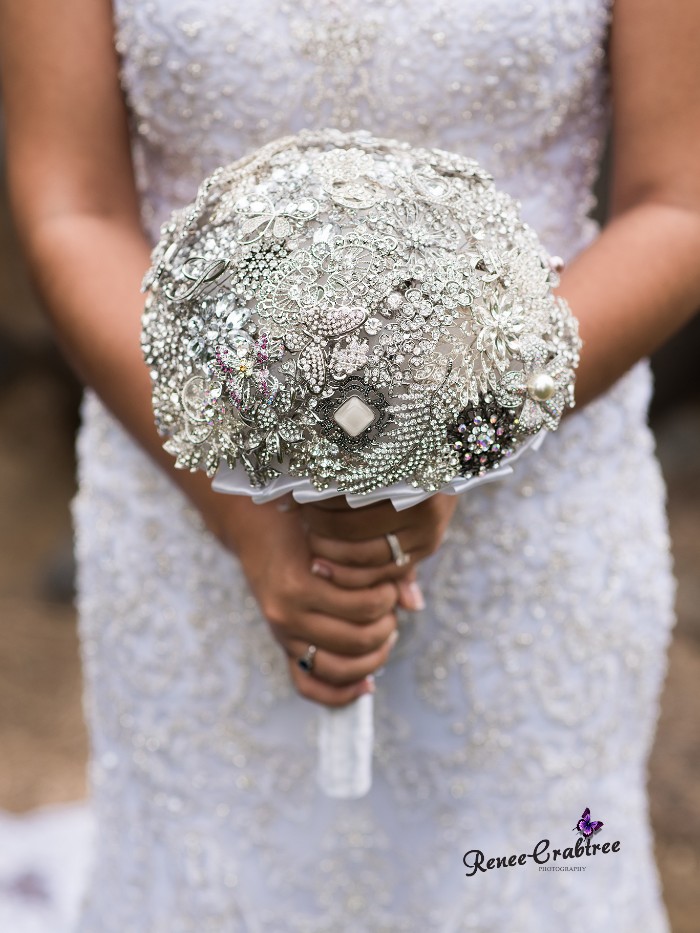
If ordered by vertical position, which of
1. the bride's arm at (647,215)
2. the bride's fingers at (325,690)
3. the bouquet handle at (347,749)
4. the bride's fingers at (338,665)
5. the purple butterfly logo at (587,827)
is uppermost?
the bride's arm at (647,215)

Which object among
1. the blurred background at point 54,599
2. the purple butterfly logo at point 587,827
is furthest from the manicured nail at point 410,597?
the blurred background at point 54,599

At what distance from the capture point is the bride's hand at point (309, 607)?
3.60 ft

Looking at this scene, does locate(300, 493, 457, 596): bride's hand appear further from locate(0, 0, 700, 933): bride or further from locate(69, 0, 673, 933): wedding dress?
locate(69, 0, 673, 933): wedding dress

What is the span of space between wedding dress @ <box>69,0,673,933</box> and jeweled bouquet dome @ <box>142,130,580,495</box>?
44 centimetres

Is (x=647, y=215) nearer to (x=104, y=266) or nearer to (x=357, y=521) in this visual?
(x=357, y=521)

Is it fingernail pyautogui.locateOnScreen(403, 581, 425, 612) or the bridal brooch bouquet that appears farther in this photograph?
fingernail pyautogui.locateOnScreen(403, 581, 425, 612)

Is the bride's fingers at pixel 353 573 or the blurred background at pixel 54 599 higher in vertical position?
the bride's fingers at pixel 353 573

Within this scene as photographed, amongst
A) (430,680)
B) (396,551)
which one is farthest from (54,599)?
(396,551)

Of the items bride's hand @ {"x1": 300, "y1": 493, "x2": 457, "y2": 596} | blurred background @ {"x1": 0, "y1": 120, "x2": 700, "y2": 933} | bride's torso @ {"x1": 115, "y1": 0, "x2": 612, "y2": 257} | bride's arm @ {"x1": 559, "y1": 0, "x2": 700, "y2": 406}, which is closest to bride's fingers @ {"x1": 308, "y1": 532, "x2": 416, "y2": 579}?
bride's hand @ {"x1": 300, "y1": 493, "x2": 457, "y2": 596}

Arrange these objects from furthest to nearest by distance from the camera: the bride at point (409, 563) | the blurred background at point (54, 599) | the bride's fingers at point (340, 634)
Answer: the blurred background at point (54, 599)
the bride at point (409, 563)
the bride's fingers at point (340, 634)

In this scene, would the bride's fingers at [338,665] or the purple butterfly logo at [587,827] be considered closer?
the bride's fingers at [338,665]

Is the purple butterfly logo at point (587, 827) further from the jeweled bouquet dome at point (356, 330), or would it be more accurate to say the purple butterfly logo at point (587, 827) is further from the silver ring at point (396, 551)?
the jeweled bouquet dome at point (356, 330)

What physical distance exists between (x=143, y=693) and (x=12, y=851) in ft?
4.89

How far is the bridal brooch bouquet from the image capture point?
0.86m
